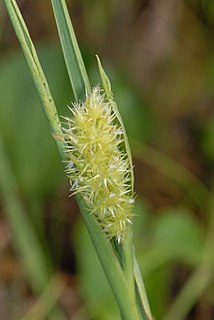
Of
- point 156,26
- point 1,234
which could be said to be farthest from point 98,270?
point 156,26

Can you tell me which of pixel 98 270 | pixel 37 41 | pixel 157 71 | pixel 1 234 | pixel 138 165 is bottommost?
pixel 1 234

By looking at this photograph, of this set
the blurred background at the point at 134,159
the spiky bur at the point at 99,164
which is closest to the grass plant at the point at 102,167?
the spiky bur at the point at 99,164

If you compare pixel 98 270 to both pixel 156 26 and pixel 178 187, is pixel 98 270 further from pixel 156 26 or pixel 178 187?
pixel 156 26

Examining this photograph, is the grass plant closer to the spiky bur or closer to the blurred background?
the spiky bur

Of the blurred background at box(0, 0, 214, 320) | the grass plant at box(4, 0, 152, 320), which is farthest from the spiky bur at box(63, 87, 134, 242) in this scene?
the blurred background at box(0, 0, 214, 320)

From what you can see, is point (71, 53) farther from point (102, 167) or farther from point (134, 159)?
point (134, 159)

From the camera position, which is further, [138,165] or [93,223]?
[138,165]
